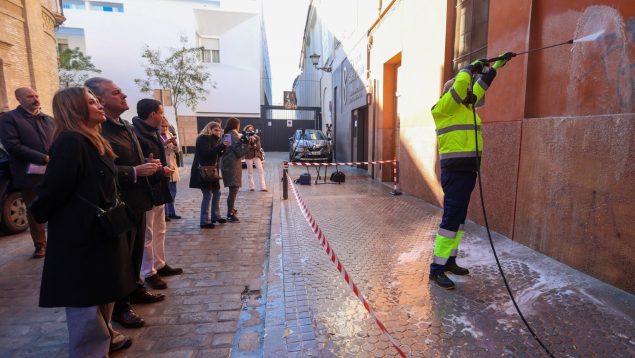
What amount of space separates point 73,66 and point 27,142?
24.4 m

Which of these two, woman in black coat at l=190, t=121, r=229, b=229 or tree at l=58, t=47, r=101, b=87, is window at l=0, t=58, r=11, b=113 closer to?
woman in black coat at l=190, t=121, r=229, b=229

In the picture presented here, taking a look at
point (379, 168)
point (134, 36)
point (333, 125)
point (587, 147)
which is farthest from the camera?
point (134, 36)

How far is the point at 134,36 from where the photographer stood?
26.9 meters

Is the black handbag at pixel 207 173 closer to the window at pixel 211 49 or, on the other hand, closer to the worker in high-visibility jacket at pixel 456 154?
the worker in high-visibility jacket at pixel 456 154

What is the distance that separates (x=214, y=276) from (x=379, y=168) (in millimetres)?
7637

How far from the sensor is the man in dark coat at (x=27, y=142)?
428 cm

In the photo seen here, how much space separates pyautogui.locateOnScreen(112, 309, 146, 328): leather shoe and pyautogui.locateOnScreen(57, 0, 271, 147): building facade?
24.4 metres

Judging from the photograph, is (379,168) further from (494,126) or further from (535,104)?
(535,104)

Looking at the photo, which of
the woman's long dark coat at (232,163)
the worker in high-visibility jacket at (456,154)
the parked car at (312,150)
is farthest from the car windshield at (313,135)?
the worker in high-visibility jacket at (456,154)

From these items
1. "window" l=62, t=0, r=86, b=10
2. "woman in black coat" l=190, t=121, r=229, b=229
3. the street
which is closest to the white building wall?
"window" l=62, t=0, r=86, b=10

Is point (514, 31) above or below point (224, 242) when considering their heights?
above

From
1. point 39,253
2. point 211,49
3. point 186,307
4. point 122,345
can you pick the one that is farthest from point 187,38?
point 122,345

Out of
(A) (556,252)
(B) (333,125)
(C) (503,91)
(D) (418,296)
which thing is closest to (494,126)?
(C) (503,91)

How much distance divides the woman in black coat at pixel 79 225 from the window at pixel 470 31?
556cm
